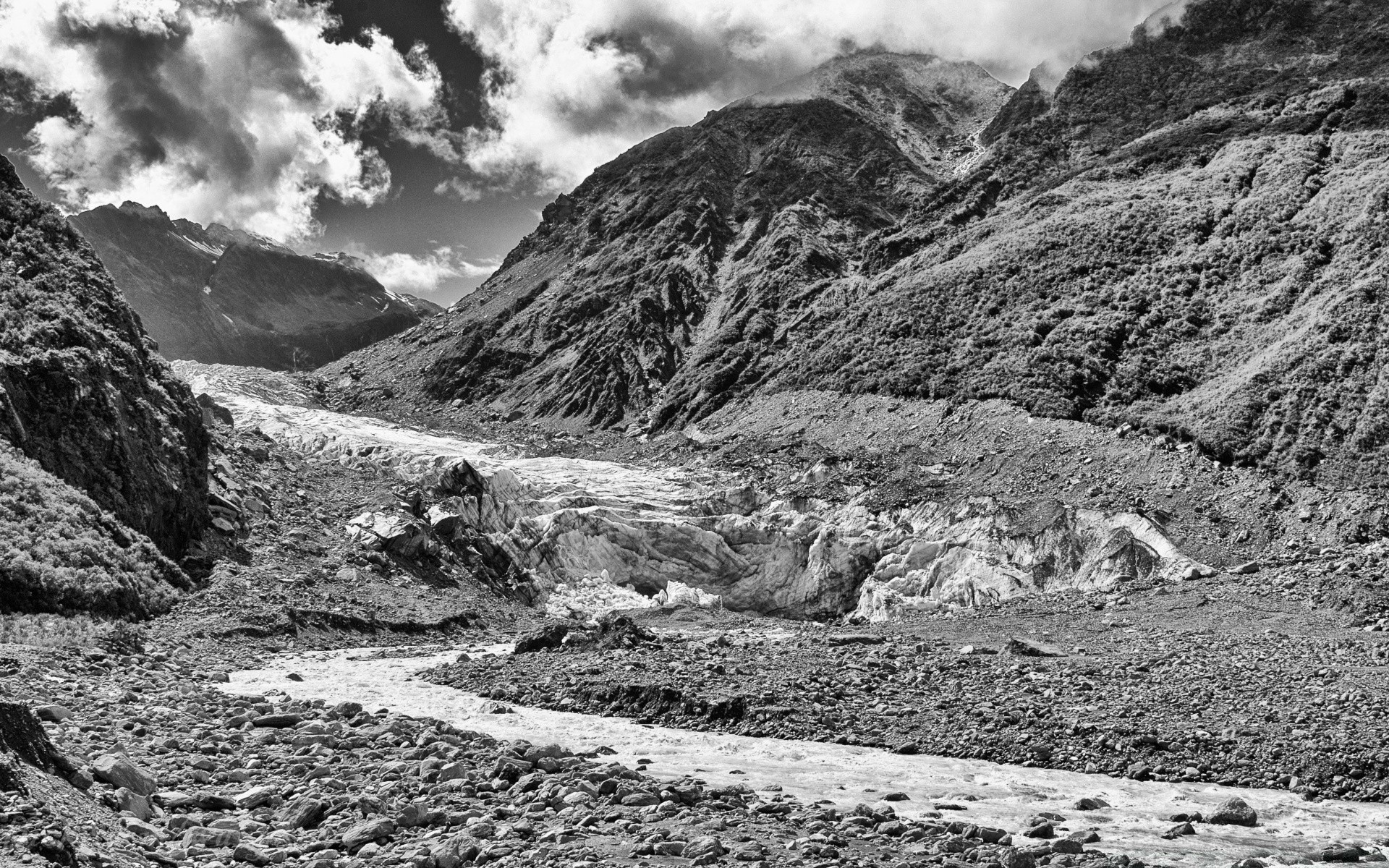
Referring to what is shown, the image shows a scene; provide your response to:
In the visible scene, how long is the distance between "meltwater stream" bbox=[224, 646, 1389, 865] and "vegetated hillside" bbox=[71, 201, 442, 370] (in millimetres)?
141837

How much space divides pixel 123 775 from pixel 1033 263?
6647 cm

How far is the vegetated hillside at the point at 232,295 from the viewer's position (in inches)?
5910

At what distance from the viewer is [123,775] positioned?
10.2 meters

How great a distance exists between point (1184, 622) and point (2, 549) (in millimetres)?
31230

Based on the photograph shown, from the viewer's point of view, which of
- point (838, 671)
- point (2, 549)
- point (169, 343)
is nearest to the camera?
point (838, 671)

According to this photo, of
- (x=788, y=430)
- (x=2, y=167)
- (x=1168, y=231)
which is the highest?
(x=1168, y=231)

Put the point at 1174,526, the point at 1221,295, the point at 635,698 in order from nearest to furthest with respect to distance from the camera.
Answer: the point at 635,698 → the point at 1174,526 → the point at 1221,295

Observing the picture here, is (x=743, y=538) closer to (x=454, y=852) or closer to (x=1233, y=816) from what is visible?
(x=1233, y=816)

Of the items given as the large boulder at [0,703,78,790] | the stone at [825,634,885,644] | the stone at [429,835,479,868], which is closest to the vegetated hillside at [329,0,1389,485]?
the stone at [825,634,885,644]

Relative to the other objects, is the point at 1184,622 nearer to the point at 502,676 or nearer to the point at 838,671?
the point at 838,671

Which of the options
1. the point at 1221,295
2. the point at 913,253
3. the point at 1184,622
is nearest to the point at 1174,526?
the point at 1184,622

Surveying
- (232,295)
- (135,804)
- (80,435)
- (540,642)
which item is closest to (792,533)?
(540,642)

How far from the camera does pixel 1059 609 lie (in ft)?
112

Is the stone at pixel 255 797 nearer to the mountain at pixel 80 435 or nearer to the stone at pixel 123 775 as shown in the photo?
the stone at pixel 123 775
